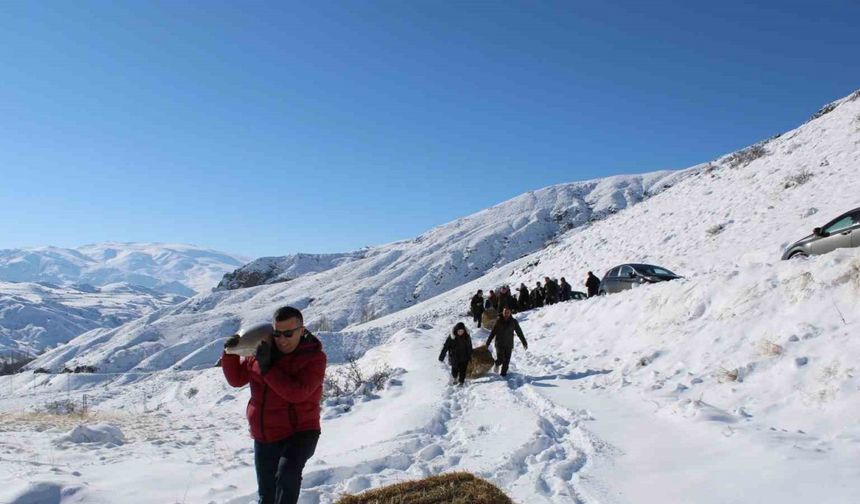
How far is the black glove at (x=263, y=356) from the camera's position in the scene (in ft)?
11.8

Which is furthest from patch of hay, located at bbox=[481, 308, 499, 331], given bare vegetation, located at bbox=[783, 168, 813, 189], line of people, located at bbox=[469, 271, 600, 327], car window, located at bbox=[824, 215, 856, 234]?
bare vegetation, located at bbox=[783, 168, 813, 189]

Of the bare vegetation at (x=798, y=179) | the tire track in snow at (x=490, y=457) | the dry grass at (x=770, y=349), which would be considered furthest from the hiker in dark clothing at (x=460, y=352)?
the bare vegetation at (x=798, y=179)

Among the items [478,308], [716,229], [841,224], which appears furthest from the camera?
[478,308]

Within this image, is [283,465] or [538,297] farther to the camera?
[538,297]

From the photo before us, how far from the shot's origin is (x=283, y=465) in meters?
3.66

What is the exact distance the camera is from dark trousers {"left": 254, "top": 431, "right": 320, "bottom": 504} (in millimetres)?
3648

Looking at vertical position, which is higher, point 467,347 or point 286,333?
point 286,333

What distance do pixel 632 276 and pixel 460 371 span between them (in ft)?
29.2

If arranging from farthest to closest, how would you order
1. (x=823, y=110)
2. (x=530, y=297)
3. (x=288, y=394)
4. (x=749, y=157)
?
1. (x=823, y=110)
2. (x=749, y=157)
3. (x=530, y=297)
4. (x=288, y=394)

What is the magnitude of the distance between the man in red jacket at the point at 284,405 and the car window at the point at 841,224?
38.0ft

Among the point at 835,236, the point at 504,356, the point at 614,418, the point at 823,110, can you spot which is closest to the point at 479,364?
the point at 504,356

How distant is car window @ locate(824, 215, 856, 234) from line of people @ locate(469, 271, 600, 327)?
11.2 metres

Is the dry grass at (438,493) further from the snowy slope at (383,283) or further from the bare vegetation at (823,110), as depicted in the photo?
the snowy slope at (383,283)

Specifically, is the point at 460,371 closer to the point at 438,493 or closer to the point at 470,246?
the point at 438,493
